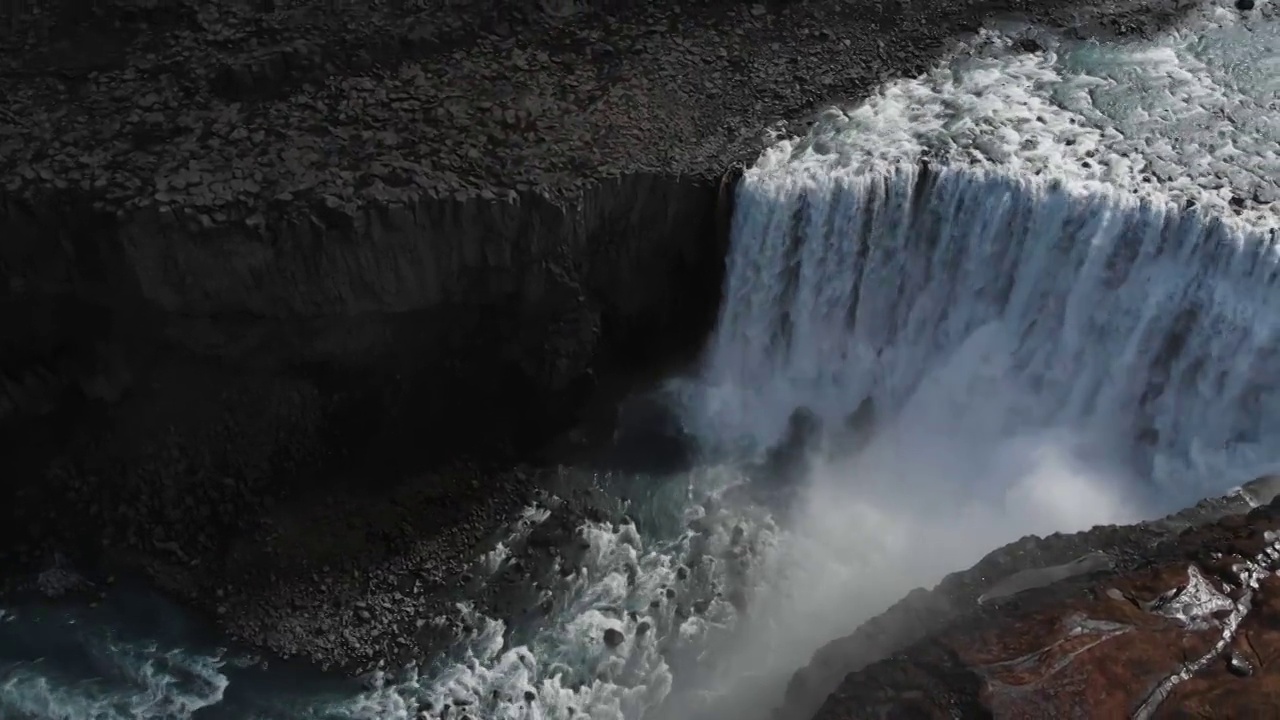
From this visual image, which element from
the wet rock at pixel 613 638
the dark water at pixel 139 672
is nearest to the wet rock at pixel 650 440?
the wet rock at pixel 613 638

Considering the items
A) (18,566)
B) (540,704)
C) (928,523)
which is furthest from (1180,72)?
(18,566)

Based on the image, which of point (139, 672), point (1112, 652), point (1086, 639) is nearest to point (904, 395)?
point (1086, 639)

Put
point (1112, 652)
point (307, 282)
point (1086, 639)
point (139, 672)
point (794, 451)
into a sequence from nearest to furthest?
point (1112, 652), point (1086, 639), point (139, 672), point (307, 282), point (794, 451)

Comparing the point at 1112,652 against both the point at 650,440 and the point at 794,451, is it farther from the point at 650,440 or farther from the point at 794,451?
the point at 650,440

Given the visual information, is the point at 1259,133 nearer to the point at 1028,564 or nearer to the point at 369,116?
the point at 1028,564

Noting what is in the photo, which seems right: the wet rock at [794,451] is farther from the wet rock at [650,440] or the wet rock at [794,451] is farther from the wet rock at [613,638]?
the wet rock at [613,638]
